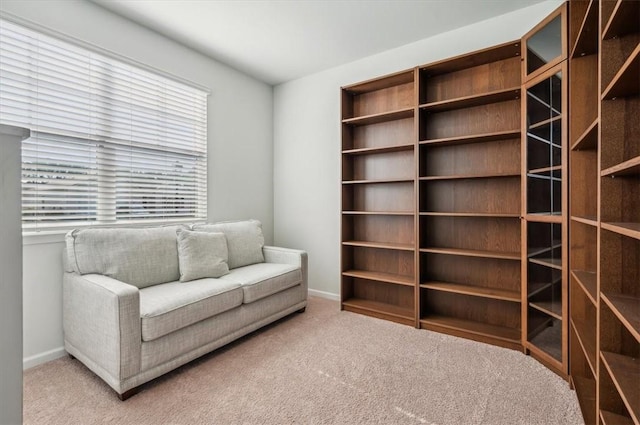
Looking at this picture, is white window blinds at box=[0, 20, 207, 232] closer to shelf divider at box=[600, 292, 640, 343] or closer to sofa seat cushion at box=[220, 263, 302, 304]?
sofa seat cushion at box=[220, 263, 302, 304]

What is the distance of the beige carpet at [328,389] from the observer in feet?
5.38

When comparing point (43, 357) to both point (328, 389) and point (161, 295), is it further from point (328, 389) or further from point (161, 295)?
point (328, 389)

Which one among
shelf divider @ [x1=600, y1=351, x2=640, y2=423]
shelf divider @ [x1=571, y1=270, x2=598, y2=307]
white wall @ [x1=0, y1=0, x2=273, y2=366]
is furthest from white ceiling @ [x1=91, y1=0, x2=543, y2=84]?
shelf divider @ [x1=600, y1=351, x2=640, y2=423]

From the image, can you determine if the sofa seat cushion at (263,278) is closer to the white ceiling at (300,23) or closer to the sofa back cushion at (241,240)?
the sofa back cushion at (241,240)

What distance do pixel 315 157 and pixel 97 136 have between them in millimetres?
2083

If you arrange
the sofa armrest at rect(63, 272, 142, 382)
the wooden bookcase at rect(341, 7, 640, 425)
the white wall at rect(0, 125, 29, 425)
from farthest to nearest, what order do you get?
the sofa armrest at rect(63, 272, 142, 382), the wooden bookcase at rect(341, 7, 640, 425), the white wall at rect(0, 125, 29, 425)

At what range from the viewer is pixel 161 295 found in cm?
215

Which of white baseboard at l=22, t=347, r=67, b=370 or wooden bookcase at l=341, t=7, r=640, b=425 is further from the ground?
wooden bookcase at l=341, t=7, r=640, b=425

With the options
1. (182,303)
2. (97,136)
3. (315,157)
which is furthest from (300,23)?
(182,303)

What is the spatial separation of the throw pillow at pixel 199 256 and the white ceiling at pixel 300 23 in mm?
1777

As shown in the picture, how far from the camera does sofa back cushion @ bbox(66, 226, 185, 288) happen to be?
2.18 metres

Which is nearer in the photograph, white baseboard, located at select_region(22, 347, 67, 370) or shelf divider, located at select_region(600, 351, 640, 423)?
shelf divider, located at select_region(600, 351, 640, 423)

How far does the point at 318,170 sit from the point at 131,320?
2.43 metres

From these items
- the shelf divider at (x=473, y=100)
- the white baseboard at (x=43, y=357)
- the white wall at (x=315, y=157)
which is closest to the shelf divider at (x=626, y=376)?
the shelf divider at (x=473, y=100)
